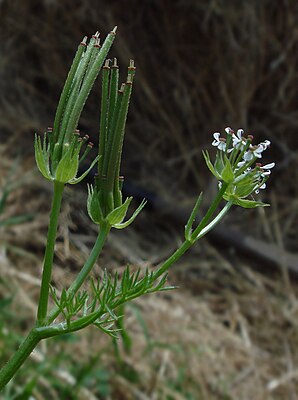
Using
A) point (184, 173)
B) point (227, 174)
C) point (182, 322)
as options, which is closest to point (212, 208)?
point (227, 174)

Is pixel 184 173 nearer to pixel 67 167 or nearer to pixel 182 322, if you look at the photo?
pixel 182 322

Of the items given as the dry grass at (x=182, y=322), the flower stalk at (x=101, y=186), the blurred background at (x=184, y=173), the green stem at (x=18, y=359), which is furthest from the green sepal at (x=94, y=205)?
the blurred background at (x=184, y=173)

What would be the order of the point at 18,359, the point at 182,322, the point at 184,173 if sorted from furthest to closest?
the point at 184,173
the point at 182,322
the point at 18,359

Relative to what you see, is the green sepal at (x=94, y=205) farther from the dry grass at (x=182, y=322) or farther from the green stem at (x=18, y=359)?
the dry grass at (x=182, y=322)

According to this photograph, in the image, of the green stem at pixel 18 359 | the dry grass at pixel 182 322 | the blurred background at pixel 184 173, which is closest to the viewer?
the green stem at pixel 18 359

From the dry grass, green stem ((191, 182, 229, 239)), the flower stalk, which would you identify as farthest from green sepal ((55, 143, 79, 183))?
the dry grass
